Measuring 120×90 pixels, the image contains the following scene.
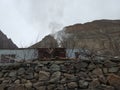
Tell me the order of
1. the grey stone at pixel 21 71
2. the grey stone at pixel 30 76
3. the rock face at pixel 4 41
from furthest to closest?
→ the rock face at pixel 4 41 → the grey stone at pixel 21 71 → the grey stone at pixel 30 76

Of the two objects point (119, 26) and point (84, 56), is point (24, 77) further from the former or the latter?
point (119, 26)

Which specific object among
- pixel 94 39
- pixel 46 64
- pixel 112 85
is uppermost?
pixel 94 39

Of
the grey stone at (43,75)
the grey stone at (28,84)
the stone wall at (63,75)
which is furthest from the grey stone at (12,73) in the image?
the grey stone at (43,75)

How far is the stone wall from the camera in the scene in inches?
309

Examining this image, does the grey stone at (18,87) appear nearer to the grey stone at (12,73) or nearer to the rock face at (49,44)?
the grey stone at (12,73)

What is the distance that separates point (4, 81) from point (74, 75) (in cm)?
216

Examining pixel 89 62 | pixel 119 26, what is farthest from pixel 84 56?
pixel 119 26

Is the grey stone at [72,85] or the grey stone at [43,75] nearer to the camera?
the grey stone at [72,85]

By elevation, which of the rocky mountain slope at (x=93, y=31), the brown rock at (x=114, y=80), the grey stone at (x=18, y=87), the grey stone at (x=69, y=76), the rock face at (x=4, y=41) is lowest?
the grey stone at (x=18, y=87)

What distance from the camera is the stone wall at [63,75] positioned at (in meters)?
7.86

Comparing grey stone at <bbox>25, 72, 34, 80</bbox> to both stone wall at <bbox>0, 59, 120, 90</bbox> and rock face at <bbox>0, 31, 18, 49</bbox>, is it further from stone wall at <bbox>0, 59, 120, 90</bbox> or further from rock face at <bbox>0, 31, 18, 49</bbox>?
rock face at <bbox>0, 31, 18, 49</bbox>

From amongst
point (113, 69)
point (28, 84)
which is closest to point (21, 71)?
point (28, 84)

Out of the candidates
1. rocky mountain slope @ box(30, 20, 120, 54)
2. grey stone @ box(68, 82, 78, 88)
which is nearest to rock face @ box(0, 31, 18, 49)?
rocky mountain slope @ box(30, 20, 120, 54)

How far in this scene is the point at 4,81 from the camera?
834 cm
